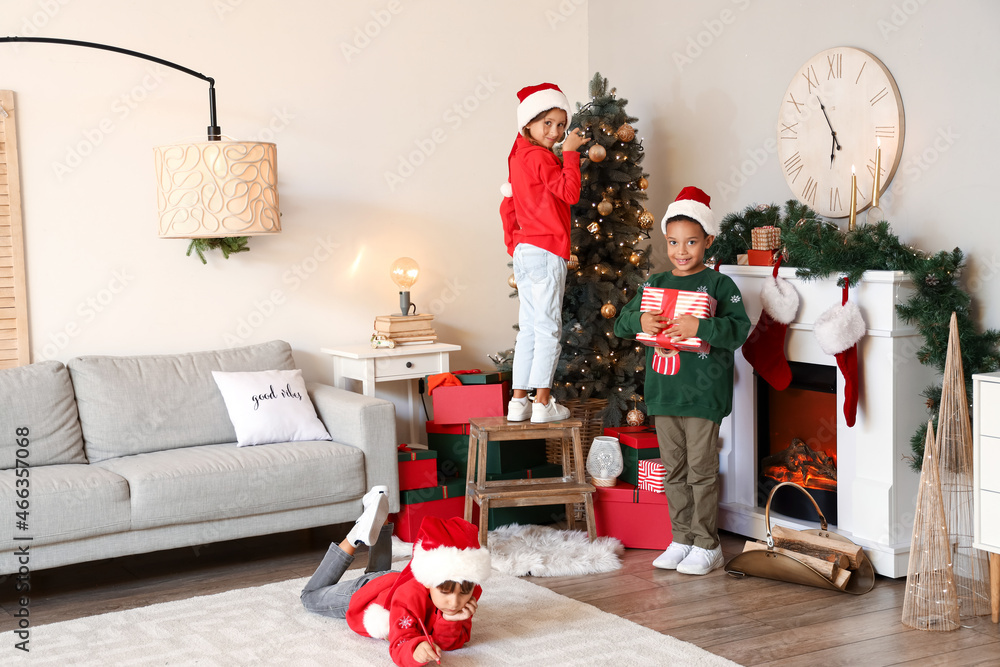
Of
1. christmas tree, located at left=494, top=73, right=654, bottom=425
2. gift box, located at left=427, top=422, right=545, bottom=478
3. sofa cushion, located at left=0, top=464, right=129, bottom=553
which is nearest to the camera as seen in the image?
sofa cushion, located at left=0, top=464, right=129, bottom=553

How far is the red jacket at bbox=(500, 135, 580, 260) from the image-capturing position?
389cm

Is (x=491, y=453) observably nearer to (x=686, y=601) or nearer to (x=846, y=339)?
(x=686, y=601)

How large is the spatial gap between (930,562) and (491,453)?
183 centimetres

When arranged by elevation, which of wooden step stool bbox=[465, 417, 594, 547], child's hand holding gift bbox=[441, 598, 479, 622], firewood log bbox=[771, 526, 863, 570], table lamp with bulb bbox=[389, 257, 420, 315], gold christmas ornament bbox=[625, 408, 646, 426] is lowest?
firewood log bbox=[771, 526, 863, 570]

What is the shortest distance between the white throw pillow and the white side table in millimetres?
325

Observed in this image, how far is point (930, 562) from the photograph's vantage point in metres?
3.11

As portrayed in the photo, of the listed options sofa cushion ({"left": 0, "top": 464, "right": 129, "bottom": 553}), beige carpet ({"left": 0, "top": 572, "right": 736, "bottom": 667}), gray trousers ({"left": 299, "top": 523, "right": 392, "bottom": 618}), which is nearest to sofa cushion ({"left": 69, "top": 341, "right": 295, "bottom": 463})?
sofa cushion ({"left": 0, "top": 464, "right": 129, "bottom": 553})

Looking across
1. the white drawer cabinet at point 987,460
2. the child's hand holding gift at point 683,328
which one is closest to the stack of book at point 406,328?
the child's hand holding gift at point 683,328

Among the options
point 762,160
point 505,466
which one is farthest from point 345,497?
point 762,160

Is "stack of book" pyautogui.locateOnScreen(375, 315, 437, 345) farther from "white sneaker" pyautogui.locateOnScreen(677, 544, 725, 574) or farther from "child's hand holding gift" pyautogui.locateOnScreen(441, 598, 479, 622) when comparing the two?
"child's hand holding gift" pyautogui.locateOnScreen(441, 598, 479, 622)

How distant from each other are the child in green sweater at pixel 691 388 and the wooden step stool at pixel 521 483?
34 cm

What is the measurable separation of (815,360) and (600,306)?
40.4 inches

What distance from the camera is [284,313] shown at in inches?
184

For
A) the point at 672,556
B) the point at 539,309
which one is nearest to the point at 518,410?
the point at 539,309
